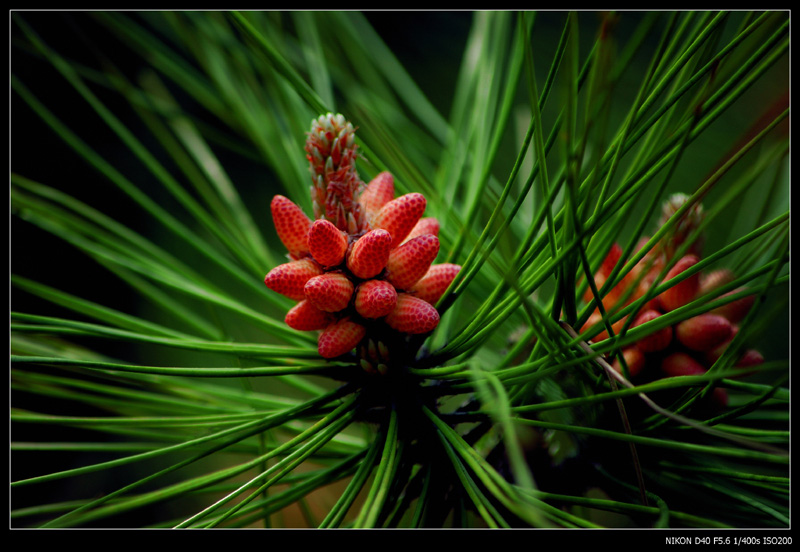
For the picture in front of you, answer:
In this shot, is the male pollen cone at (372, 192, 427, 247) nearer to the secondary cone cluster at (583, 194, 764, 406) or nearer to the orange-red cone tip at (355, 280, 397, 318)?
the orange-red cone tip at (355, 280, 397, 318)

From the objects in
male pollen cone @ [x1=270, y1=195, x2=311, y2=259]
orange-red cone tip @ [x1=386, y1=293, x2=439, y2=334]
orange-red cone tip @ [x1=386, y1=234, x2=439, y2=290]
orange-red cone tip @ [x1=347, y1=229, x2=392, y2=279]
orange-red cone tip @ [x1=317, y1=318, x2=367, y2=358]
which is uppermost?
male pollen cone @ [x1=270, y1=195, x2=311, y2=259]

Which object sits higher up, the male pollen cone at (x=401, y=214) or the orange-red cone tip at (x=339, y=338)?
the male pollen cone at (x=401, y=214)

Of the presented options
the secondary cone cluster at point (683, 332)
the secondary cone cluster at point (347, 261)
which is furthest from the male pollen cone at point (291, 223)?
the secondary cone cluster at point (683, 332)

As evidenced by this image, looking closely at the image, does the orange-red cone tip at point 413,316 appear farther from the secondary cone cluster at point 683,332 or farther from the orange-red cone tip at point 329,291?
the secondary cone cluster at point 683,332

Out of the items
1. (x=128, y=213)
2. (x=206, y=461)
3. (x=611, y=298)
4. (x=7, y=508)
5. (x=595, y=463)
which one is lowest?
(x=595, y=463)

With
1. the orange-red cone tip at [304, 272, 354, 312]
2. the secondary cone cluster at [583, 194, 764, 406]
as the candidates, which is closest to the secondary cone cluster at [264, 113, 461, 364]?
the orange-red cone tip at [304, 272, 354, 312]

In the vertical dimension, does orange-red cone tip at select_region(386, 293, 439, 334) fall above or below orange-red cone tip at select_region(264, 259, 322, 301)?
below

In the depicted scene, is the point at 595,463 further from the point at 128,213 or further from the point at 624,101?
the point at 128,213

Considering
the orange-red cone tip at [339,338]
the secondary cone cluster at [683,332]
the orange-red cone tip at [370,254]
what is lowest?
the secondary cone cluster at [683,332]
